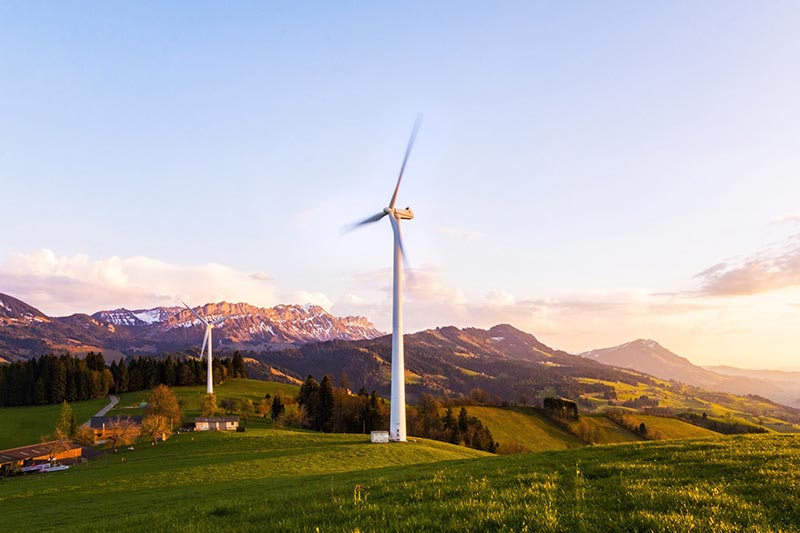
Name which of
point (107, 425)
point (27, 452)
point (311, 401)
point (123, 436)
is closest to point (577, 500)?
point (123, 436)

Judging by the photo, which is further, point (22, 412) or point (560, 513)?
point (22, 412)

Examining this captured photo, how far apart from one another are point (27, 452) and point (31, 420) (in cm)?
4420

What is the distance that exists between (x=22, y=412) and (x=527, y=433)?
174304 millimetres

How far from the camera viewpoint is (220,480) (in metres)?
45.1

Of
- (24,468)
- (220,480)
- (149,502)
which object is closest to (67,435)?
(24,468)

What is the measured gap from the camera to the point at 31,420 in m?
151

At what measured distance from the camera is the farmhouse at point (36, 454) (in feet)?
307

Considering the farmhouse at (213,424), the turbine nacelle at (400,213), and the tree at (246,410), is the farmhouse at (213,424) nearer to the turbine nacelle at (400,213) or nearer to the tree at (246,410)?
the tree at (246,410)

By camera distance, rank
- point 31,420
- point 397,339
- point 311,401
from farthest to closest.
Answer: point 311,401 → point 31,420 → point 397,339

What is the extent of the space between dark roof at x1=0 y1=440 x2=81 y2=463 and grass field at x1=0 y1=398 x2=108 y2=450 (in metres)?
6.03

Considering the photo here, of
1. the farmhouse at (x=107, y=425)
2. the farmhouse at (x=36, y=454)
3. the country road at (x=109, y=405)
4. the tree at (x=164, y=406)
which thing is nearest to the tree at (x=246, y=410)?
the farmhouse at (x=107, y=425)

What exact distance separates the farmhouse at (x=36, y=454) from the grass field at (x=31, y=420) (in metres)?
9.22

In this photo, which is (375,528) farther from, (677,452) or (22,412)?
(22,412)

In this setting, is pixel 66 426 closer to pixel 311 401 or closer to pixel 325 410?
pixel 311 401
